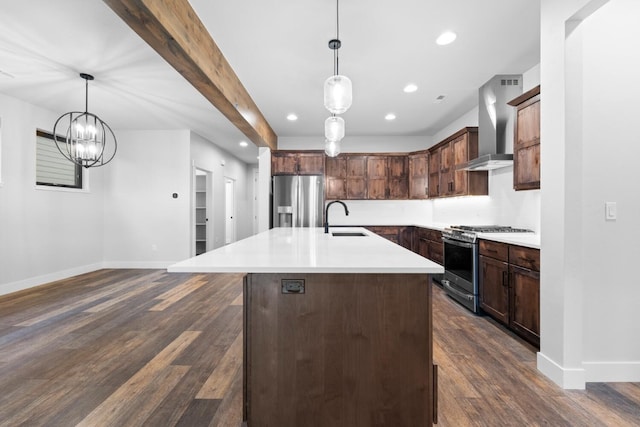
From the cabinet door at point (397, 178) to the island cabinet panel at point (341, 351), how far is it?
4.98 metres

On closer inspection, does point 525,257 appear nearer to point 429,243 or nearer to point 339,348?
point 339,348

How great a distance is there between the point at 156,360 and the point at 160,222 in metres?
4.18

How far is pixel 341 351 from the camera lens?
1.44 m

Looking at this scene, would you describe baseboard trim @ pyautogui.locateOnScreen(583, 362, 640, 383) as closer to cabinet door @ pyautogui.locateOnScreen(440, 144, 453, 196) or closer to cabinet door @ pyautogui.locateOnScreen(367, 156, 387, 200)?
cabinet door @ pyautogui.locateOnScreen(440, 144, 453, 196)

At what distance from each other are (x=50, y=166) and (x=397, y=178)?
584cm

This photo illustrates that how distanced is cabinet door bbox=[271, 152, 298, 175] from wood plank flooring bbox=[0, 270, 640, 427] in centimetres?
305

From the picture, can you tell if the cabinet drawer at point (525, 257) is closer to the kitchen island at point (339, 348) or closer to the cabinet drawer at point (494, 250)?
the cabinet drawer at point (494, 250)

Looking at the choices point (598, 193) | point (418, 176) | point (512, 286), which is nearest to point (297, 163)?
point (418, 176)

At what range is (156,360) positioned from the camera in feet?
7.74

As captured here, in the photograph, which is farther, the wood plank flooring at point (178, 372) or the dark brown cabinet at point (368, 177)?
the dark brown cabinet at point (368, 177)

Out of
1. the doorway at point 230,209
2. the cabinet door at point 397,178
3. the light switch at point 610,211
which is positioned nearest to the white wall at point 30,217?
the doorway at point 230,209

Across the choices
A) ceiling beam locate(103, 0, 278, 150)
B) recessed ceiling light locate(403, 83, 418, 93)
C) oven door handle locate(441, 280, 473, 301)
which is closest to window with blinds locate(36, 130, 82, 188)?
ceiling beam locate(103, 0, 278, 150)

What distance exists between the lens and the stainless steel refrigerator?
5957 millimetres

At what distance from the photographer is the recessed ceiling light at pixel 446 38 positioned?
2.77 m
